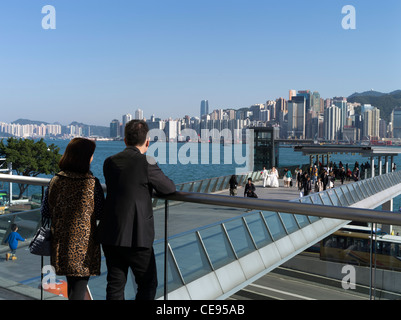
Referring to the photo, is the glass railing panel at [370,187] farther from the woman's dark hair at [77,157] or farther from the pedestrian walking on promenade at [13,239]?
the woman's dark hair at [77,157]

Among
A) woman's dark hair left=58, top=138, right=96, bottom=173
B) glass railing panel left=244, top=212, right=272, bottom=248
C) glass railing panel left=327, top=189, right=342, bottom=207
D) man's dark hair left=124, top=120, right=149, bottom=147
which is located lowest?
glass railing panel left=327, top=189, right=342, bottom=207

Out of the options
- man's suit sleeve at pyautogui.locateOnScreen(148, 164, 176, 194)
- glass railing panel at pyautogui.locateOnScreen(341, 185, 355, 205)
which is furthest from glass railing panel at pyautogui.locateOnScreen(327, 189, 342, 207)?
man's suit sleeve at pyautogui.locateOnScreen(148, 164, 176, 194)

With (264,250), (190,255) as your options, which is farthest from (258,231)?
(190,255)

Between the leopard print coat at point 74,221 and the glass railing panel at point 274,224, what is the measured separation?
1.22m

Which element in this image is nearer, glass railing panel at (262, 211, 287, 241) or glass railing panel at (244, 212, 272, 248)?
glass railing panel at (262, 211, 287, 241)

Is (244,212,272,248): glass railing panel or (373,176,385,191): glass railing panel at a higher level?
(244,212,272,248): glass railing panel

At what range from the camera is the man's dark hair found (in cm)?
306

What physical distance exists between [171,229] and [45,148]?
69.3 m

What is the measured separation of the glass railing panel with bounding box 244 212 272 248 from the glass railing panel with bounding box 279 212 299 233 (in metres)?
0.40

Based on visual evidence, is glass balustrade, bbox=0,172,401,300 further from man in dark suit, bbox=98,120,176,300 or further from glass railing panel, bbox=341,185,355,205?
glass railing panel, bbox=341,185,355,205

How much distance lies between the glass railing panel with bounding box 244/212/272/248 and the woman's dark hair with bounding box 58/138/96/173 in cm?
151

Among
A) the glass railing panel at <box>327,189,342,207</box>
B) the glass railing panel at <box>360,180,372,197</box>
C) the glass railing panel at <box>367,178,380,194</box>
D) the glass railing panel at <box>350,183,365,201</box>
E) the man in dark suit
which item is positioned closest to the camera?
the man in dark suit

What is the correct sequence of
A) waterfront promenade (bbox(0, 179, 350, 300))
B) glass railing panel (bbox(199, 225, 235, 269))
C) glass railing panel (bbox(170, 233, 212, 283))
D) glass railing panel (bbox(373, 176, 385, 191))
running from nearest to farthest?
Answer: waterfront promenade (bbox(0, 179, 350, 300))
glass railing panel (bbox(170, 233, 212, 283))
glass railing panel (bbox(199, 225, 235, 269))
glass railing panel (bbox(373, 176, 385, 191))
